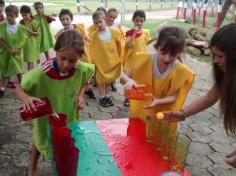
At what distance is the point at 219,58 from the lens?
1.69m

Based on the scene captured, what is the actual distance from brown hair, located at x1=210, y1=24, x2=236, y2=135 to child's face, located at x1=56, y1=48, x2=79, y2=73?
2.64 ft

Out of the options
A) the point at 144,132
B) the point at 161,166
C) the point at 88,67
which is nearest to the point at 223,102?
the point at 161,166

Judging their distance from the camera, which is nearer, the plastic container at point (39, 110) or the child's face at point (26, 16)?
the plastic container at point (39, 110)

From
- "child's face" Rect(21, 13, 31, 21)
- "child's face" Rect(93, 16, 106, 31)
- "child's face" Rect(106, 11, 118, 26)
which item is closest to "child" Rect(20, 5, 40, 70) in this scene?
"child's face" Rect(21, 13, 31, 21)

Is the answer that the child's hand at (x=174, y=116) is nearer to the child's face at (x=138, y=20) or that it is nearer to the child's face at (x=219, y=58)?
the child's face at (x=219, y=58)

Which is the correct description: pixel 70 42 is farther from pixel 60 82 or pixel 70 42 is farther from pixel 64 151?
pixel 64 151

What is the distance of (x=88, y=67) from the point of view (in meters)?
2.39

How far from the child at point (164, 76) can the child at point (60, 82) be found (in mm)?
384

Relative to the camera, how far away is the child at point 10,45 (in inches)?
177

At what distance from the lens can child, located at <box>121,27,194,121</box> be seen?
2.28 metres

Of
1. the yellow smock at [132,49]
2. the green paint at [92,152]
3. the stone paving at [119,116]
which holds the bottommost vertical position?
the stone paving at [119,116]

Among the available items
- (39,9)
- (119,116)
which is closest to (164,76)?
(119,116)

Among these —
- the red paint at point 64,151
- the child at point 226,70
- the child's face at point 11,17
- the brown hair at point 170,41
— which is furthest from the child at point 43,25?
the red paint at point 64,151

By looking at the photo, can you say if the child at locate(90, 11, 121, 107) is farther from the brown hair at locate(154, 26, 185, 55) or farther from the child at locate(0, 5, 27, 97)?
the brown hair at locate(154, 26, 185, 55)
